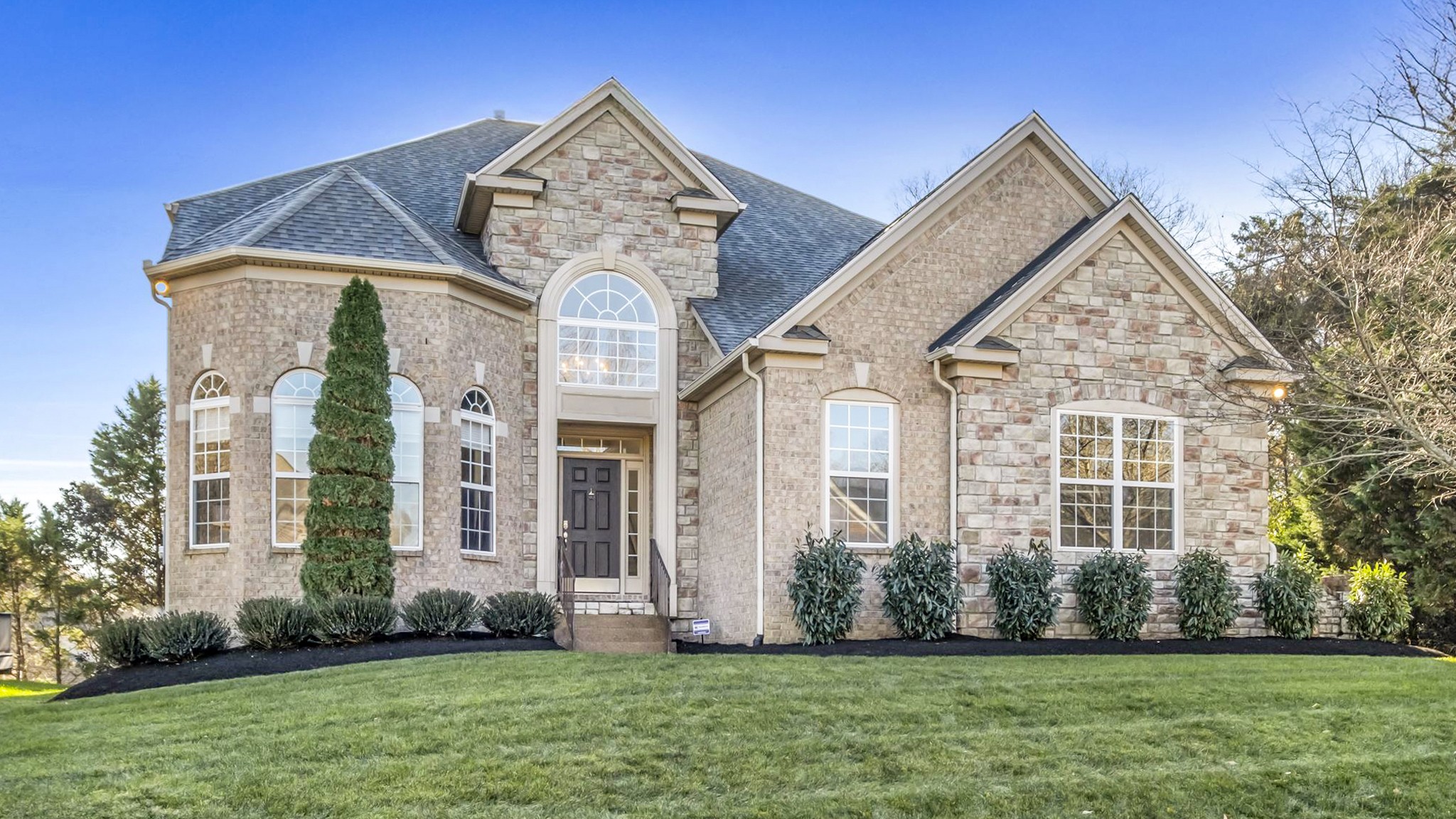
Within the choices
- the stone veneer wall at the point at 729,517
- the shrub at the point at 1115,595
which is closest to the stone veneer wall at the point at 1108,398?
the shrub at the point at 1115,595

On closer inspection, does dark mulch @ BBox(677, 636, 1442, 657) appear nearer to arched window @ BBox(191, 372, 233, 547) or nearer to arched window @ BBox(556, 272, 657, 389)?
arched window @ BBox(556, 272, 657, 389)

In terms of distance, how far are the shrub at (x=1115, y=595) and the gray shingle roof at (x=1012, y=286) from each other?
2.84 meters

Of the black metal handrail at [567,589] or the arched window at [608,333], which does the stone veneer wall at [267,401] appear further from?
the arched window at [608,333]

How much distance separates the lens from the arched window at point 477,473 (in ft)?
56.7

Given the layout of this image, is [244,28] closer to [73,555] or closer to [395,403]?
[395,403]

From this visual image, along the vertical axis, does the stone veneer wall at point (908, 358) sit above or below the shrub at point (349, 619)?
above

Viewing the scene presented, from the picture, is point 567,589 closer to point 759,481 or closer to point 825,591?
point 759,481

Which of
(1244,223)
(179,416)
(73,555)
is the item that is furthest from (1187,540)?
(73,555)

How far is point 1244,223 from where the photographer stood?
30.8 meters

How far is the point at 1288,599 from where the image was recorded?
16516mm

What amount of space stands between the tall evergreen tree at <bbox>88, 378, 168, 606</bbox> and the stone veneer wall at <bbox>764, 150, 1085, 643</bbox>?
20127 mm

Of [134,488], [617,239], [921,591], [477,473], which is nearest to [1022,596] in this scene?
[921,591]

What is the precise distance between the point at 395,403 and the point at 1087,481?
28.3 feet

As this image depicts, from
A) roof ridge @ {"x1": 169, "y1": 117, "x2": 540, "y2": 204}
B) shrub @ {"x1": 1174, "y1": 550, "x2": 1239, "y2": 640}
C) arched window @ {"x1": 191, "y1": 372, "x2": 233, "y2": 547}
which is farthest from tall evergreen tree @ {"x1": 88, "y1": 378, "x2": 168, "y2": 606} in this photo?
shrub @ {"x1": 1174, "y1": 550, "x2": 1239, "y2": 640}
